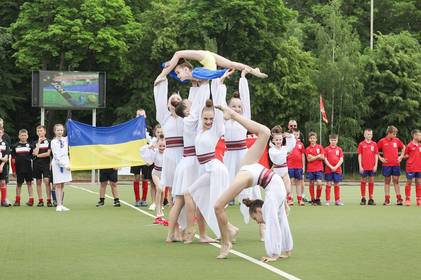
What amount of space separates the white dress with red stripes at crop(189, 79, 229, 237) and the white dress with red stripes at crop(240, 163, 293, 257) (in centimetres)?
123

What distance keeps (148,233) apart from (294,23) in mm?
48870

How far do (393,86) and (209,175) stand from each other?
44.1 meters

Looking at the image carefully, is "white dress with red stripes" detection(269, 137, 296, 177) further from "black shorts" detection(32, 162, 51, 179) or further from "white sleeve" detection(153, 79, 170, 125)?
"white sleeve" detection(153, 79, 170, 125)

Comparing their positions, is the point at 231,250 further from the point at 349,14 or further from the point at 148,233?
the point at 349,14

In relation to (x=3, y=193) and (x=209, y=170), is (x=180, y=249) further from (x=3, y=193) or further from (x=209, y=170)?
(x=3, y=193)

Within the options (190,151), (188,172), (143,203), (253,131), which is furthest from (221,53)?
(253,131)

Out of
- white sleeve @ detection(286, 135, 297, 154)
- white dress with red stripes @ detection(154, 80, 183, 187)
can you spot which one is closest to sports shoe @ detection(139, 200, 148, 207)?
white sleeve @ detection(286, 135, 297, 154)

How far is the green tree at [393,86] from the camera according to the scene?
176 feet

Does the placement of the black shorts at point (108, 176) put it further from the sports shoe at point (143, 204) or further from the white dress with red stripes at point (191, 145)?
the white dress with red stripes at point (191, 145)

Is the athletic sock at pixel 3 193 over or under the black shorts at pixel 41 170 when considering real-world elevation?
under

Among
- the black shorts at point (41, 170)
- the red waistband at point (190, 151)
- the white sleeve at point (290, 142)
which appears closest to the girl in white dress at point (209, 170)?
the red waistband at point (190, 151)

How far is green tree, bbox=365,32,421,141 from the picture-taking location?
53.7m

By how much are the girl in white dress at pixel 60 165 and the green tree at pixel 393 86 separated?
3614 cm

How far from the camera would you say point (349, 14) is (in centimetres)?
7025
